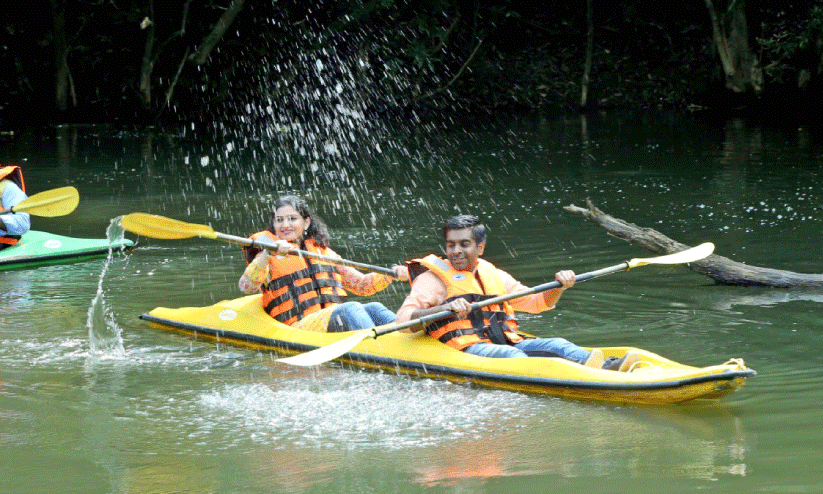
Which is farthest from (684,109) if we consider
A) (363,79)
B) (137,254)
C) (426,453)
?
(426,453)

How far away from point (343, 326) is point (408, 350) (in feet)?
1.59

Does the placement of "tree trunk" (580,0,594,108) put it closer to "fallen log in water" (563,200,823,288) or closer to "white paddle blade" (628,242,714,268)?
"fallen log in water" (563,200,823,288)

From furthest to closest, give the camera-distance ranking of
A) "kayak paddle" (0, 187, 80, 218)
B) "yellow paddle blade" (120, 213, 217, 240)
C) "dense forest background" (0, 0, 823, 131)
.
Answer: "dense forest background" (0, 0, 823, 131) < "kayak paddle" (0, 187, 80, 218) < "yellow paddle blade" (120, 213, 217, 240)

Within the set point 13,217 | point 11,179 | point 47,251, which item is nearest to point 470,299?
point 47,251

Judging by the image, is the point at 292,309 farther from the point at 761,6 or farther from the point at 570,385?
the point at 761,6

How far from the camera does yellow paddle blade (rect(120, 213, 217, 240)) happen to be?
5.85 meters

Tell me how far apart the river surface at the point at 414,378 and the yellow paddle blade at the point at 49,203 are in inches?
18.4

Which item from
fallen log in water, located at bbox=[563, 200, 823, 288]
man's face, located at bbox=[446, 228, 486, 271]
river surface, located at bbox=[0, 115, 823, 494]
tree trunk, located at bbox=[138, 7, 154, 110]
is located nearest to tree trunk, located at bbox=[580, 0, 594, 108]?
tree trunk, located at bbox=[138, 7, 154, 110]

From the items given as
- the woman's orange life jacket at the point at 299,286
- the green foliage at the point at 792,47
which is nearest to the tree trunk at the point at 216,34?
the green foliage at the point at 792,47

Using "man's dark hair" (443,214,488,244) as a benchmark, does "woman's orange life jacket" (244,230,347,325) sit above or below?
below

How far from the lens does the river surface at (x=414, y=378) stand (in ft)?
12.2

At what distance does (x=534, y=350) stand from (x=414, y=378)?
568mm

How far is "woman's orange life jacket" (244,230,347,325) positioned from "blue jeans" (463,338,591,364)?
3.56 feet

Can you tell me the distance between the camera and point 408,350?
491cm
